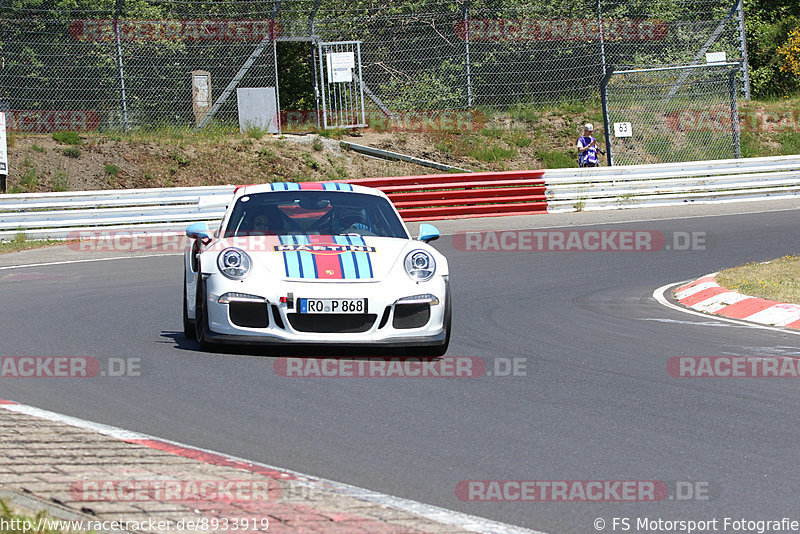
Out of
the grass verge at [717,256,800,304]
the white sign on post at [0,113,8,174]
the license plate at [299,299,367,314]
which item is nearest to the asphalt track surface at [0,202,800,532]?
the license plate at [299,299,367,314]

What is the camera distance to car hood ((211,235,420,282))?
7.14 m

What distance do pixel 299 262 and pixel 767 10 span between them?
27.2 metres

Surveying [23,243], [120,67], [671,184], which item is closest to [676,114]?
[671,184]

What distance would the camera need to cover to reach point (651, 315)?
9.86 metres

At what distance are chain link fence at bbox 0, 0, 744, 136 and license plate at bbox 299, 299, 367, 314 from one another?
14.7 m

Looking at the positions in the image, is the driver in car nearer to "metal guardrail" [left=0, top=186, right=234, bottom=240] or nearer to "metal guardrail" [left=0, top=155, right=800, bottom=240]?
"metal guardrail" [left=0, top=155, right=800, bottom=240]

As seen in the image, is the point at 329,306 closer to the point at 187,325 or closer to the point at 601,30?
the point at 187,325

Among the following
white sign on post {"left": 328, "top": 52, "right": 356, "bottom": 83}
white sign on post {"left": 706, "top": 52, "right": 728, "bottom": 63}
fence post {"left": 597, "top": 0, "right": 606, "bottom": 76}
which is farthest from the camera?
white sign on post {"left": 706, "top": 52, "right": 728, "bottom": 63}

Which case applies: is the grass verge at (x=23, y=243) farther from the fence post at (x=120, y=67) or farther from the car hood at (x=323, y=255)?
the car hood at (x=323, y=255)

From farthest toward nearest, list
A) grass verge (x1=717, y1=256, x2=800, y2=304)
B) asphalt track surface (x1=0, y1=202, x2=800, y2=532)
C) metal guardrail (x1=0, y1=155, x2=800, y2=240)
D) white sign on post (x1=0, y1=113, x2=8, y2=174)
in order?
white sign on post (x1=0, y1=113, x2=8, y2=174), metal guardrail (x1=0, y1=155, x2=800, y2=240), grass verge (x1=717, y1=256, x2=800, y2=304), asphalt track surface (x1=0, y1=202, x2=800, y2=532)

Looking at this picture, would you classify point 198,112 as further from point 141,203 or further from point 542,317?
point 542,317

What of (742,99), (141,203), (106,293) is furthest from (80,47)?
(742,99)

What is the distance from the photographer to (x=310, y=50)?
23656 mm

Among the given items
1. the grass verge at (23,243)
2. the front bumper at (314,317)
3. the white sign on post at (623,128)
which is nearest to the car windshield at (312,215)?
the front bumper at (314,317)
